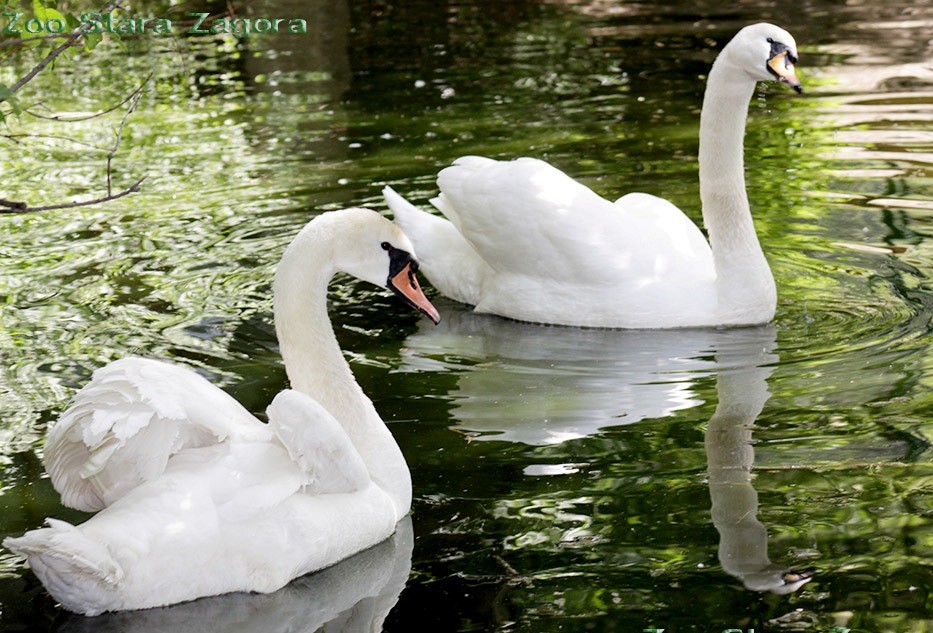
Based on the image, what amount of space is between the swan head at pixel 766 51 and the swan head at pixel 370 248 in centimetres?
267

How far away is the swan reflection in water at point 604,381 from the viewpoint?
5926mm

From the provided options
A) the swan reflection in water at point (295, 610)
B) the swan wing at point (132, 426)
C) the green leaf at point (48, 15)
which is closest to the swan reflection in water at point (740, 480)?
the swan reflection in water at point (295, 610)

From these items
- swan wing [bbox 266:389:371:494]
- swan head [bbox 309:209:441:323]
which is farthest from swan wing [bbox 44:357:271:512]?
swan head [bbox 309:209:441:323]

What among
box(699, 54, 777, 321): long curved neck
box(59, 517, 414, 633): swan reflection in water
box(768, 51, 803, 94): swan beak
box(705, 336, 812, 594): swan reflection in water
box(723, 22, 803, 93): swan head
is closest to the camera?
box(59, 517, 414, 633): swan reflection in water

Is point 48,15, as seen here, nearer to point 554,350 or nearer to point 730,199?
point 554,350

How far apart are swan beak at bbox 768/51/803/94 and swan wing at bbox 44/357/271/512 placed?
3500 millimetres

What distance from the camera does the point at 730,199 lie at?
7891mm

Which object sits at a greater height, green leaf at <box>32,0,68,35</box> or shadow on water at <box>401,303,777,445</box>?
green leaf at <box>32,0,68,35</box>

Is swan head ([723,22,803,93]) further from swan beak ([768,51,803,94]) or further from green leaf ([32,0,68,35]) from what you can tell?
green leaf ([32,0,68,35])

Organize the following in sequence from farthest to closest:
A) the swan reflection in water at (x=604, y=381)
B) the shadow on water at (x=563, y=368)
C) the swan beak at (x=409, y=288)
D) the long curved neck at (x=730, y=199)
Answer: the long curved neck at (x=730, y=199), the shadow on water at (x=563, y=368), the swan reflection in water at (x=604, y=381), the swan beak at (x=409, y=288)

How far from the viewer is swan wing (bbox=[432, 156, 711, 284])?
7.76 m

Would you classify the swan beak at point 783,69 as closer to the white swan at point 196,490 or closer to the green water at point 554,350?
the green water at point 554,350

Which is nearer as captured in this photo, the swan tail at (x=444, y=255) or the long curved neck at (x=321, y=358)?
the long curved neck at (x=321, y=358)

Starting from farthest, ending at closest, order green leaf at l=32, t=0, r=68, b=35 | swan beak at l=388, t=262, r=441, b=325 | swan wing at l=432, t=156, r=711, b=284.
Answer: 1. swan wing at l=432, t=156, r=711, b=284
2. swan beak at l=388, t=262, r=441, b=325
3. green leaf at l=32, t=0, r=68, b=35
